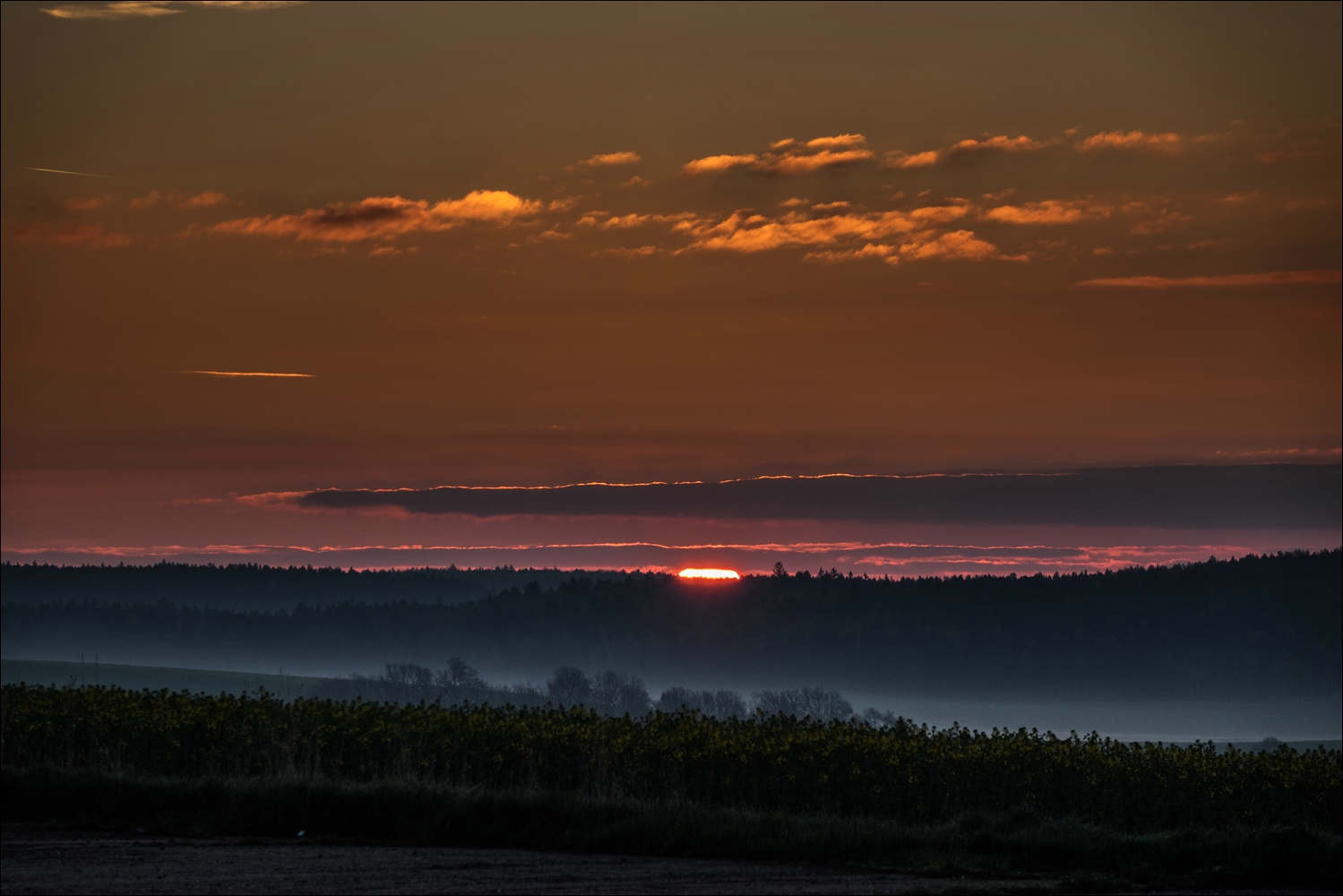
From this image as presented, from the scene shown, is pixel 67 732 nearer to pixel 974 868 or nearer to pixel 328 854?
pixel 328 854

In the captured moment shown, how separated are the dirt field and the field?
1060 millimetres

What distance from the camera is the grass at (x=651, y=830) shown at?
16734mm

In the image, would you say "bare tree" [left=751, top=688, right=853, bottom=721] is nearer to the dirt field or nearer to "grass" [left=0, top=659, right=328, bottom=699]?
"grass" [left=0, top=659, right=328, bottom=699]

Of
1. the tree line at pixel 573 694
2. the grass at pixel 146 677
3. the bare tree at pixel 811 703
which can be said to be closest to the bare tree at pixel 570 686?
the tree line at pixel 573 694

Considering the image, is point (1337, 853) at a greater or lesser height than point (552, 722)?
lesser

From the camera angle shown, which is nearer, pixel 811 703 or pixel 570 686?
pixel 811 703

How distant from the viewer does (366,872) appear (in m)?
15.2

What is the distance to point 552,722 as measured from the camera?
22.8 meters

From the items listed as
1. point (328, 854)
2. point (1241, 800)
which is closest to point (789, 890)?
point (328, 854)

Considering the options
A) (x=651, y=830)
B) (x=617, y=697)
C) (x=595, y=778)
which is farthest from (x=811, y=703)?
(x=651, y=830)

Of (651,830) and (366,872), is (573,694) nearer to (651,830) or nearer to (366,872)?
(651,830)

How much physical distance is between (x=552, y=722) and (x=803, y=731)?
4244mm

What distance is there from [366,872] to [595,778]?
20.5ft

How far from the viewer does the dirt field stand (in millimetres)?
14281
